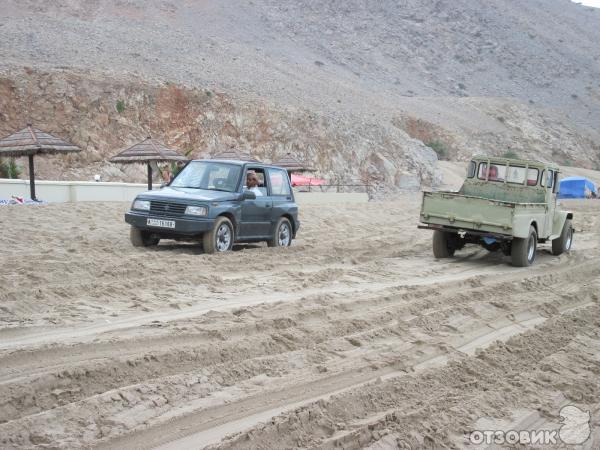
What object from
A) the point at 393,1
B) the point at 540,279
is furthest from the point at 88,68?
the point at 393,1

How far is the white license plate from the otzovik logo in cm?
770

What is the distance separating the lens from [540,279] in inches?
424

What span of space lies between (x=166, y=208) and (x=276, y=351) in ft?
20.2

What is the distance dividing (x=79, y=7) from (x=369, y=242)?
158 feet

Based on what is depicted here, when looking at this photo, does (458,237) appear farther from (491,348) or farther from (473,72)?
(473,72)

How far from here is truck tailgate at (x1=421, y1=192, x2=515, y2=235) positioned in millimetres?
12078

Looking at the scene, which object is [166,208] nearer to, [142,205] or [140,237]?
[142,205]

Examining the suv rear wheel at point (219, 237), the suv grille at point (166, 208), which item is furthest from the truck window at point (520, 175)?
the suv grille at point (166, 208)

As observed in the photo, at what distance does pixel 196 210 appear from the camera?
11391mm

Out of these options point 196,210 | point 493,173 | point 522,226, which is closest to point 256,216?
point 196,210

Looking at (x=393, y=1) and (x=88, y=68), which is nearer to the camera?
(x=88, y=68)

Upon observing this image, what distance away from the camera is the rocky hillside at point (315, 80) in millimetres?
35125

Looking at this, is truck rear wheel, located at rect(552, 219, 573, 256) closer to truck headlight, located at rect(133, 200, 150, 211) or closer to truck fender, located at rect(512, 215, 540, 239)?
truck fender, located at rect(512, 215, 540, 239)

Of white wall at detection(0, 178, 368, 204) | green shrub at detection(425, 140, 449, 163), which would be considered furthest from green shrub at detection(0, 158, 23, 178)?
green shrub at detection(425, 140, 449, 163)
